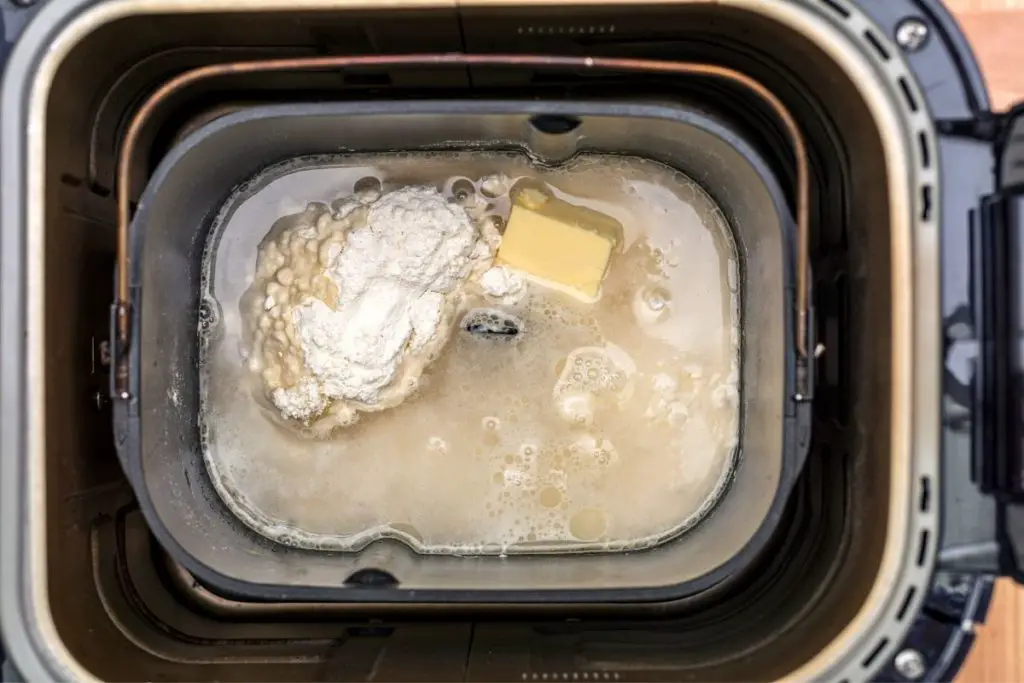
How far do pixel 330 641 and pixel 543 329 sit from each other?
443 millimetres

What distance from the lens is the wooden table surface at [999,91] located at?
71cm

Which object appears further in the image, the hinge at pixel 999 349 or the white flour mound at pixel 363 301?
the white flour mound at pixel 363 301

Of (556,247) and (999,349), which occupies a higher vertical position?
(556,247)

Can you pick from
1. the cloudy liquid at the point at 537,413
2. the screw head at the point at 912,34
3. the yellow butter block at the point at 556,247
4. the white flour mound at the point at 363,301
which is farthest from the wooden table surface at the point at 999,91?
the white flour mound at the point at 363,301

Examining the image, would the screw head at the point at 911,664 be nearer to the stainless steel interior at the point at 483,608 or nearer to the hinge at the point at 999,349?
the stainless steel interior at the point at 483,608

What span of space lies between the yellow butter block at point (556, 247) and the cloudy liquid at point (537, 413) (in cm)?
3

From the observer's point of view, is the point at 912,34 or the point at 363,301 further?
the point at 363,301

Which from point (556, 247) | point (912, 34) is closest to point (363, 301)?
point (556, 247)

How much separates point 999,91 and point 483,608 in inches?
→ 30.1

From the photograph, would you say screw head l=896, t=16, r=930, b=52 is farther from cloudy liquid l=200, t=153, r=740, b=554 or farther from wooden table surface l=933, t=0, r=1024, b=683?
cloudy liquid l=200, t=153, r=740, b=554

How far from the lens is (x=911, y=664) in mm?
730

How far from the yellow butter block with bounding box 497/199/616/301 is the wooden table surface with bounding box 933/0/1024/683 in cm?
41

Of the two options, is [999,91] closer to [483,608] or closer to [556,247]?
[556,247]

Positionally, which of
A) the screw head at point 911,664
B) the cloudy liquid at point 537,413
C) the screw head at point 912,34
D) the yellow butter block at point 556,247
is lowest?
the screw head at point 911,664
